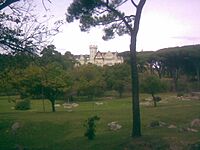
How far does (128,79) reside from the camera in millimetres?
70250

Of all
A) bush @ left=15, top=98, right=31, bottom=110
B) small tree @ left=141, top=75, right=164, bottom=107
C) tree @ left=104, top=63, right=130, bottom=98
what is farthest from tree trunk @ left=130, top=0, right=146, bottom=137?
tree @ left=104, top=63, right=130, bottom=98

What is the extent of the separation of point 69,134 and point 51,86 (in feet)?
54.8

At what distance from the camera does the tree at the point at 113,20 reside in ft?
63.9

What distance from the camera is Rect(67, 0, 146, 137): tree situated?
19484 millimetres

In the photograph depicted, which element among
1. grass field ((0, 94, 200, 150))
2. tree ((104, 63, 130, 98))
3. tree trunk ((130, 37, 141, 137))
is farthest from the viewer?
tree ((104, 63, 130, 98))

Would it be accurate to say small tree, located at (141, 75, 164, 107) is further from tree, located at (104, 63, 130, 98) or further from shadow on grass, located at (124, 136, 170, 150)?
shadow on grass, located at (124, 136, 170, 150)

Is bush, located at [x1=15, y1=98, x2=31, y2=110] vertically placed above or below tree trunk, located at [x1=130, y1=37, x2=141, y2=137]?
below

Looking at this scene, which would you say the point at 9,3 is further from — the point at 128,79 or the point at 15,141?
the point at 128,79

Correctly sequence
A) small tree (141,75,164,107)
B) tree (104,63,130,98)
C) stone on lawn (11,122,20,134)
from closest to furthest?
stone on lawn (11,122,20,134) < small tree (141,75,164,107) < tree (104,63,130,98)

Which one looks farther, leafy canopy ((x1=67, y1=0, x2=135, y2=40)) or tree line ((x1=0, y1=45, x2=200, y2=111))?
tree line ((x1=0, y1=45, x2=200, y2=111))

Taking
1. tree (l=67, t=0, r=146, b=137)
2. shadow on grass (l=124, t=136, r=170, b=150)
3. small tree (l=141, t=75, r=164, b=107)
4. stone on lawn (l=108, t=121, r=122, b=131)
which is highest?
Answer: tree (l=67, t=0, r=146, b=137)

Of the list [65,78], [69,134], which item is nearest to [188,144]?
[69,134]

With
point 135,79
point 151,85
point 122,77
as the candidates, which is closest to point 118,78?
point 122,77

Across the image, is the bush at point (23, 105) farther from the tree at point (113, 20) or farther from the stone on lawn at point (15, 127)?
the tree at point (113, 20)
